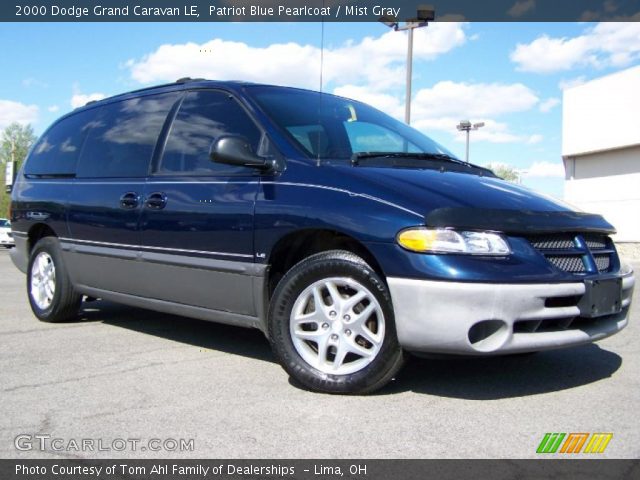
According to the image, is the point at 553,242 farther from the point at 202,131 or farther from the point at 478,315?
Result: the point at 202,131

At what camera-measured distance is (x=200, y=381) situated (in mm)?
3793

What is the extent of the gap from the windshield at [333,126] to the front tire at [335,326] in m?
0.76

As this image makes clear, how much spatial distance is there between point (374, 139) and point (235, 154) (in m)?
1.12

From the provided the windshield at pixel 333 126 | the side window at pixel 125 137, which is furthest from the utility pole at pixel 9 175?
the windshield at pixel 333 126

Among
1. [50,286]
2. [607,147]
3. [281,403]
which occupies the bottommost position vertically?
[281,403]

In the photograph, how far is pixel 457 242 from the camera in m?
3.21

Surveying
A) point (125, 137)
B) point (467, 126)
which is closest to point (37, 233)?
point (125, 137)

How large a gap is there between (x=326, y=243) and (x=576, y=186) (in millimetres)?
33683

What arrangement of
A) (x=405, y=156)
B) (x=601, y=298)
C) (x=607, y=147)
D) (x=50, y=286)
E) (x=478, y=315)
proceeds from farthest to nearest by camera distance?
(x=607, y=147)
(x=50, y=286)
(x=405, y=156)
(x=601, y=298)
(x=478, y=315)

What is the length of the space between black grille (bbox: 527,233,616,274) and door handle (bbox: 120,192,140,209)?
267 cm

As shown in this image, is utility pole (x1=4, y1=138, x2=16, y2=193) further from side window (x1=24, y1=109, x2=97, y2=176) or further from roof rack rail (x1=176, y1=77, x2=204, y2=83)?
roof rack rail (x1=176, y1=77, x2=204, y2=83)

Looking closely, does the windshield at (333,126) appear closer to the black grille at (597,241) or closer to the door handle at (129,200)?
the door handle at (129,200)

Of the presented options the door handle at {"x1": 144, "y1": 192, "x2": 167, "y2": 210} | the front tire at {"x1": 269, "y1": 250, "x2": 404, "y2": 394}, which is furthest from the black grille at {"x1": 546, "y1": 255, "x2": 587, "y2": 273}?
the door handle at {"x1": 144, "y1": 192, "x2": 167, "y2": 210}
